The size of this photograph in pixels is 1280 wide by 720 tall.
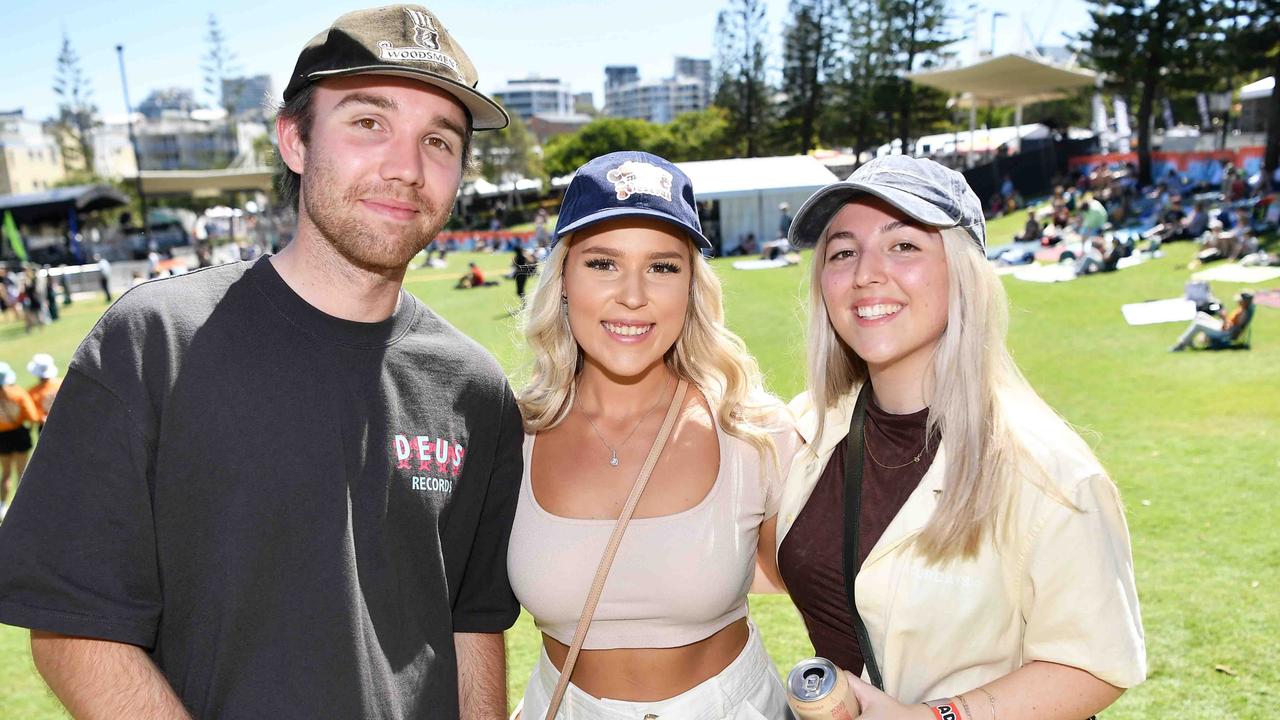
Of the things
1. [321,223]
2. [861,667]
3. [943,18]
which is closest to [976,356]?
[861,667]

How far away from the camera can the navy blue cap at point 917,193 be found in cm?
228

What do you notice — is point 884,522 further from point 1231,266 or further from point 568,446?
point 1231,266

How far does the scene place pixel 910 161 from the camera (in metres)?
2.44

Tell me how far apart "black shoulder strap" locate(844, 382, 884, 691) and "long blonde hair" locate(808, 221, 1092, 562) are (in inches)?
8.6

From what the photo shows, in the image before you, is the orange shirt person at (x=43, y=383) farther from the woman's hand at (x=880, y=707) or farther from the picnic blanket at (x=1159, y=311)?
the picnic blanket at (x=1159, y=311)

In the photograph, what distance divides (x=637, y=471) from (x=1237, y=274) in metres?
18.7

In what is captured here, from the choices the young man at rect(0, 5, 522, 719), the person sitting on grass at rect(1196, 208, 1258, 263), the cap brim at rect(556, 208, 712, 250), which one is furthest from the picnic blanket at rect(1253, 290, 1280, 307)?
the young man at rect(0, 5, 522, 719)

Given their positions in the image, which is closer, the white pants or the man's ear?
the man's ear

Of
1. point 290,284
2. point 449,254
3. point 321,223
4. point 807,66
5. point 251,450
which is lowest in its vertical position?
point 449,254

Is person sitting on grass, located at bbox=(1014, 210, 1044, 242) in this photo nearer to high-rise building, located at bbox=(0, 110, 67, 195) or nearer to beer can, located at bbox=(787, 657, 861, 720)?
beer can, located at bbox=(787, 657, 861, 720)

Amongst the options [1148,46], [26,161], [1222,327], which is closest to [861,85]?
[1148,46]

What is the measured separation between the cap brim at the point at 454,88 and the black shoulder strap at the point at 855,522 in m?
1.38

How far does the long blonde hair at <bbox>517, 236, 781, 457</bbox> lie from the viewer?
3109 millimetres

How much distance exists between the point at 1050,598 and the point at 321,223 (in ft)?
6.46
